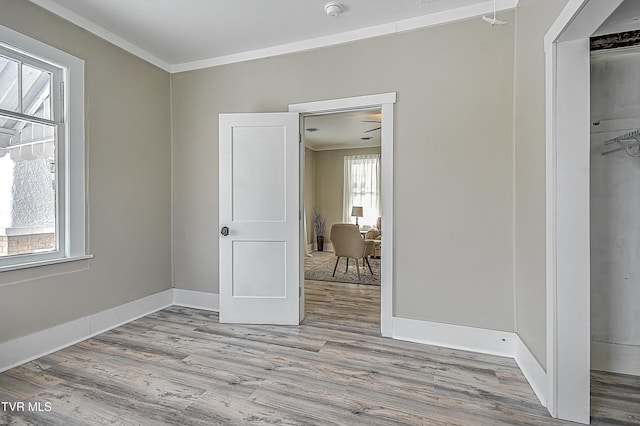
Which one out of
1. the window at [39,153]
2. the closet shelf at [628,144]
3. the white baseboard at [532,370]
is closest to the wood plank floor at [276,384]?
the white baseboard at [532,370]

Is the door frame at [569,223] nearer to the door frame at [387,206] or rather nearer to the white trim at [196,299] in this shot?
the door frame at [387,206]

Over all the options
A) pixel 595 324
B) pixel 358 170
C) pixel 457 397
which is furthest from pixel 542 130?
pixel 358 170

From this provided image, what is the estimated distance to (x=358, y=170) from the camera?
27.6 ft

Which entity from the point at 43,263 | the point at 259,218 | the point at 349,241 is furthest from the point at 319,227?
the point at 43,263

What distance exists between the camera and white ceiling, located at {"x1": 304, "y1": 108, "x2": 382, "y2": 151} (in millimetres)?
5466

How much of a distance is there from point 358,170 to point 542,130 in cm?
655

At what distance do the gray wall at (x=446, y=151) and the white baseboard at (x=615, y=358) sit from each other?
1.74 ft

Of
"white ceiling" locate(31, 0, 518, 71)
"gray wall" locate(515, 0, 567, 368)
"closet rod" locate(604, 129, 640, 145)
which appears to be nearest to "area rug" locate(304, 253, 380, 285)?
"gray wall" locate(515, 0, 567, 368)

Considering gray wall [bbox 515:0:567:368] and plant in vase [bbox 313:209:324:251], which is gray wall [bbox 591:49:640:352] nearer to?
gray wall [bbox 515:0:567:368]

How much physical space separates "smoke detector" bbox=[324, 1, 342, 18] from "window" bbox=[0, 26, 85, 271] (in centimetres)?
213

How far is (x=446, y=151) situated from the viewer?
264 cm

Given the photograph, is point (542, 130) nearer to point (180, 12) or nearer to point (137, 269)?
point (180, 12)

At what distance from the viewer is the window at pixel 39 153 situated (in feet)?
7.61

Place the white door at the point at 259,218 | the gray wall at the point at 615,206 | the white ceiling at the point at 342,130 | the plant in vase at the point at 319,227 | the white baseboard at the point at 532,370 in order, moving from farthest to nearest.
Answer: the plant in vase at the point at 319,227 → the white ceiling at the point at 342,130 → the white door at the point at 259,218 → the gray wall at the point at 615,206 → the white baseboard at the point at 532,370
